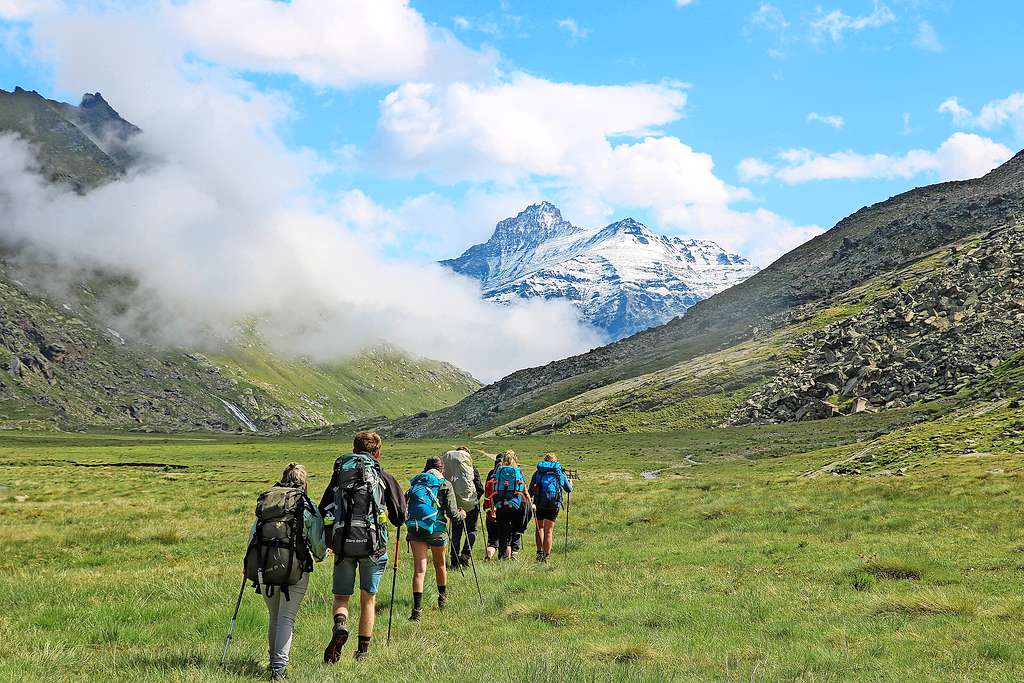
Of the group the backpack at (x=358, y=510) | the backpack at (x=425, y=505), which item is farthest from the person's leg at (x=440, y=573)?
the backpack at (x=358, y=510)

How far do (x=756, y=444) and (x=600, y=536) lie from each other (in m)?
79.6

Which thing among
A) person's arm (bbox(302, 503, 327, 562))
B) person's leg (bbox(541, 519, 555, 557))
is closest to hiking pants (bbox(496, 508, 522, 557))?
person's leg (bbox(541, 519, 555, 557))

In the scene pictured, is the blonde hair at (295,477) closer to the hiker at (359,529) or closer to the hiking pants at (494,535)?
the hiker at (359,529)

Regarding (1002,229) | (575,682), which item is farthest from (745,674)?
(1002,229)

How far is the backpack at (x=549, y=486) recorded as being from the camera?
69.2ft

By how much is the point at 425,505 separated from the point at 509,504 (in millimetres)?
6059

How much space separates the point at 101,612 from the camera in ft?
41.7

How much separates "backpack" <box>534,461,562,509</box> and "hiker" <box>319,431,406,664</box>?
32.0 feet

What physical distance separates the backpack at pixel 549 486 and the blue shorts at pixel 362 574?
9.88 m

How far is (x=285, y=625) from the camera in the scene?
10359mm

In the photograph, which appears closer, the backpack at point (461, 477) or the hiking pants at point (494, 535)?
the backpack at point (461, 477)

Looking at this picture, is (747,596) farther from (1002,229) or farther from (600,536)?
(1002,229)

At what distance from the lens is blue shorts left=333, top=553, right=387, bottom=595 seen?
11555mm

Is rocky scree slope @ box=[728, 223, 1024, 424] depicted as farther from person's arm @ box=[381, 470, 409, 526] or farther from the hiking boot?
the hiking boot
